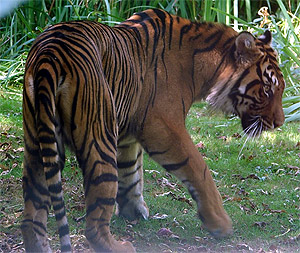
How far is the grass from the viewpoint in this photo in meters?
4.56

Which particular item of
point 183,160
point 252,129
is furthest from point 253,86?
point 183,160

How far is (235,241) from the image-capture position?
4.59 meters

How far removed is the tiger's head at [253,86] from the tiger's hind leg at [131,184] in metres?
0.85

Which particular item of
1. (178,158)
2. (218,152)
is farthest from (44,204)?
(218,152)

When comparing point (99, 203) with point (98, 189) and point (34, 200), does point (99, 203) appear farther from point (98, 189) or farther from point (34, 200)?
point (34, 200)

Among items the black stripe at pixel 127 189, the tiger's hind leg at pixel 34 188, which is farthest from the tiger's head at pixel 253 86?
the tiger's hind leg at pixel 34 188

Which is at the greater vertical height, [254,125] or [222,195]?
[254,125]

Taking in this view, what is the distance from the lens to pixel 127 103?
4.16 meters

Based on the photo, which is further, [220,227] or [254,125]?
[254,125]

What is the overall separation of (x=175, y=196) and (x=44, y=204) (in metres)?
2.15

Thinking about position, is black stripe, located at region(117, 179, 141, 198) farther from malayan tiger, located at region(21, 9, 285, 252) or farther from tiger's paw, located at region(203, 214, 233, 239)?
tiger's paw, located at region(203, 214, 233, 239)

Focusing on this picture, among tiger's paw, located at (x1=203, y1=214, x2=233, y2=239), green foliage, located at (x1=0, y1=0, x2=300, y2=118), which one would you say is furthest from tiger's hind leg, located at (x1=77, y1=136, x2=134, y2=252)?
green foliage, located at (x1=0, y1=0, x2=300, y2=118)

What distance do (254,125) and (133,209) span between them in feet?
4.32

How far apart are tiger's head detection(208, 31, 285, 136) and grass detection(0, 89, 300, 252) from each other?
0.31 meters
